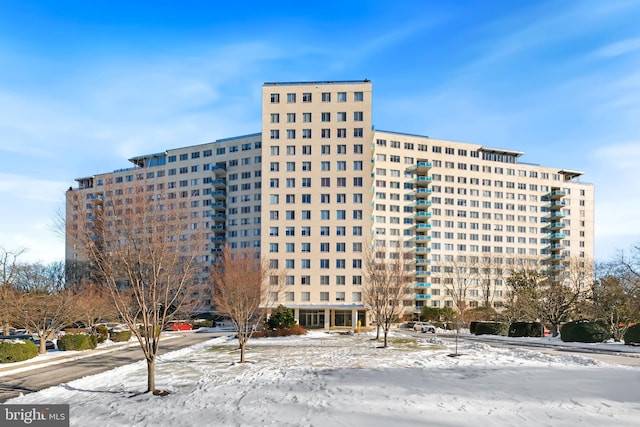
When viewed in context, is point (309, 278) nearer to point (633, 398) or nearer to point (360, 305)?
point (360, 305)

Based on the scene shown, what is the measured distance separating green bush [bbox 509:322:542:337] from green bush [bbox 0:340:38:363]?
42353 mm

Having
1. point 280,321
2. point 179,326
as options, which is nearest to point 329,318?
point 280,321

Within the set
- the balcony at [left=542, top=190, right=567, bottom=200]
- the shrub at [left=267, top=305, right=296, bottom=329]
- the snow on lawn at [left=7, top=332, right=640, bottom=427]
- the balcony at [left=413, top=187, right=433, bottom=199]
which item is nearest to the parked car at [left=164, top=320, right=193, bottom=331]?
the shrub at [left=267, top=305, right=296, bottom=329]

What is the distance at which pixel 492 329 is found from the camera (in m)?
50.9

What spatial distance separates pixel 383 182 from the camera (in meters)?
98.2

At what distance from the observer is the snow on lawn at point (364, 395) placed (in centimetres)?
1277

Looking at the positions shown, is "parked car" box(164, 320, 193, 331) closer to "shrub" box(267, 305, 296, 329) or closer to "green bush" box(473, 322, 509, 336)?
"shrub" box(267, 305, 296, 329)

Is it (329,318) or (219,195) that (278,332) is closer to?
(329,318)

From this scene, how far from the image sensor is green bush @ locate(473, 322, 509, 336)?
5078 cm

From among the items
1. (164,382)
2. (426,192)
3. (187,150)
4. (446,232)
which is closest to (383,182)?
(426,192)

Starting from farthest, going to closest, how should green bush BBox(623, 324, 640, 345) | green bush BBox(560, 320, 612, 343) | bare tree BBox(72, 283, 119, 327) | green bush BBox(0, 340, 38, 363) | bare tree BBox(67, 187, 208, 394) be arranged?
green bush BBox(560, 320, 612, 343) < bare tree BBox(72, 283, 119, 327) < green bush BBox(623, 324, 640, 345) < green bush BBox(0, 340, 38, 363) < bare tree BBox(67, 187, 208, 394)

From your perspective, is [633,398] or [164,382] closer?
[633,398]

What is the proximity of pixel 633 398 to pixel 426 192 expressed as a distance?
86.0 metres

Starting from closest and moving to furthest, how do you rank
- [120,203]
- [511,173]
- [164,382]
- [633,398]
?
[633,398] < [120,203] < [164,382] < [511,173]
